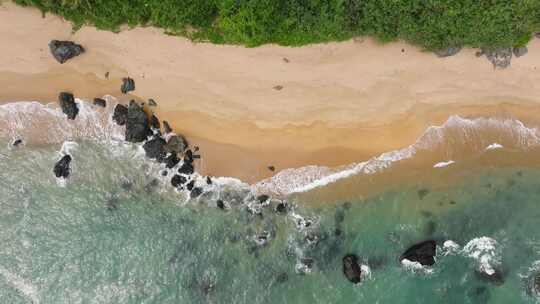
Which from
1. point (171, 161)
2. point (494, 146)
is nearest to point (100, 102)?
point (171, 161)

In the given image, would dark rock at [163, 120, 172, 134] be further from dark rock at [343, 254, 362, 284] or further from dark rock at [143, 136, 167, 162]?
dark rock at [343, 254, 362, 284]

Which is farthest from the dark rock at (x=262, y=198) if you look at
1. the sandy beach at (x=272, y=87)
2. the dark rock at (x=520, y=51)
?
the dark rock at (x=520, y=51)

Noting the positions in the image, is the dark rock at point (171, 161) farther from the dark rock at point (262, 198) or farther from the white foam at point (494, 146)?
the white foam at point (494, 146)

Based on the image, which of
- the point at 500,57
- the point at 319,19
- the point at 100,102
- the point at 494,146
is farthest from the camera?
the point at 494,146

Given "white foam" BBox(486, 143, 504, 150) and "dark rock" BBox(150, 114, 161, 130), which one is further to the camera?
"white foam" BBox(486, 143, 504, 150)

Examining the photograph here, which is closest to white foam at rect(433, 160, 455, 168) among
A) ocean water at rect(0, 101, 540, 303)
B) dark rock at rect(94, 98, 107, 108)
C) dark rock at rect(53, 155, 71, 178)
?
ocean water at rect(0, 101, 540, 303)

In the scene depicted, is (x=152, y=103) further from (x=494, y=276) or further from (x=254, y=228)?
(x=494, y=276)
